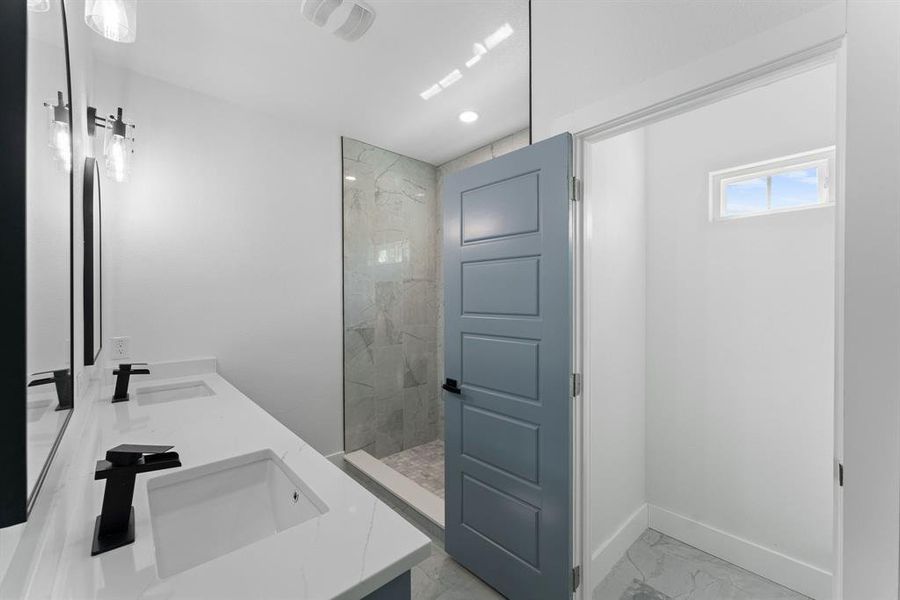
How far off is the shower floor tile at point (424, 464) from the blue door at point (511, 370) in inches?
34.4

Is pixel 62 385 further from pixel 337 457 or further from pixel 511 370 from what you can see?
pixel 337 457

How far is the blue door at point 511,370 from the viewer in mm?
1590

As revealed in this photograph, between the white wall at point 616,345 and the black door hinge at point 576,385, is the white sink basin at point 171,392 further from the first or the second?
the white wall at point 616,345

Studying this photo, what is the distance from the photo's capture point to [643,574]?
197cm

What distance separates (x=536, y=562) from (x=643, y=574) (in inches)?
29.0

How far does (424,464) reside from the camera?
3291 millimetres

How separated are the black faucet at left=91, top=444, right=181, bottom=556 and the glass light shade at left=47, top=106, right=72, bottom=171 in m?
0.55

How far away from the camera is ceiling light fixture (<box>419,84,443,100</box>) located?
2.44 meters

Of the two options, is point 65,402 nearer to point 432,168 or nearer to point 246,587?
point 246,587

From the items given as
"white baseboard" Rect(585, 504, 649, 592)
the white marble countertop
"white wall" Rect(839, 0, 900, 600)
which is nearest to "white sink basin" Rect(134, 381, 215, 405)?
the white marble countertop

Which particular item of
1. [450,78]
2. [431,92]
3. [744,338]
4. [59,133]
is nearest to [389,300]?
[431,92]

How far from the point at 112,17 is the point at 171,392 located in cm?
174

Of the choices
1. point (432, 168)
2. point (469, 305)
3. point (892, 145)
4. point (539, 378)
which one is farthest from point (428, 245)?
point (892, 145)

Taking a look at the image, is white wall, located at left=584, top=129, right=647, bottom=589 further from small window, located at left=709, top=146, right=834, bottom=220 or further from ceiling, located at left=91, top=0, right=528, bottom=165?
ceiling, located at left=91, top=0, right=528, bottom=165
